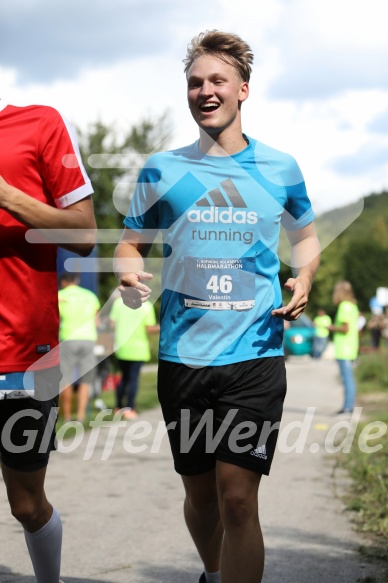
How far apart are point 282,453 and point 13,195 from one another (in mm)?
6338

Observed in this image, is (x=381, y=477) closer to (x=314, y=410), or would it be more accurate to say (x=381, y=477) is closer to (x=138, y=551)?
(x=138, y=551)

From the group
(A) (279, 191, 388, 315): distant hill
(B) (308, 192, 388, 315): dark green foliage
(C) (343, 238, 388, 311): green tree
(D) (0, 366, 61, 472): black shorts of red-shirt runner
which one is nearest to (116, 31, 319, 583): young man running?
(A) (279, 191, 388, 315): distant hill

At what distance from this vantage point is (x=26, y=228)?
141 inches

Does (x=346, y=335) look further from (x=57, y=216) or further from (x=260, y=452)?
(x=57, y=216)

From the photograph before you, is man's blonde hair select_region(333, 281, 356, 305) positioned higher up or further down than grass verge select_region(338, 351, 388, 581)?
higher up

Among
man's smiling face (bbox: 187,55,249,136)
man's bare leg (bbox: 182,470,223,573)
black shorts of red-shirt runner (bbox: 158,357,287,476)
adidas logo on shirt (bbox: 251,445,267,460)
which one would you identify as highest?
man's smiling face (bbox: 187,55,249,136)

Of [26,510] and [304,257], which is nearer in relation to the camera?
[26,510]

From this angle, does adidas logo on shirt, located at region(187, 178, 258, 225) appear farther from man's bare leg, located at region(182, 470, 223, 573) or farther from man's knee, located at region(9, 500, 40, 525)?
man's knee, located at region(9, 500, 40, 525)

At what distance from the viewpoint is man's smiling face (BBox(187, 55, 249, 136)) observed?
3.77 meters

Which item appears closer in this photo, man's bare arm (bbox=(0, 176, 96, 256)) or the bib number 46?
man's bare arm (bbox=(0, 176, 96, 256))

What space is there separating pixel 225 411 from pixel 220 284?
1.53ft

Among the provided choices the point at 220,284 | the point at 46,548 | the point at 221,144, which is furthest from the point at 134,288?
the point at 46,548

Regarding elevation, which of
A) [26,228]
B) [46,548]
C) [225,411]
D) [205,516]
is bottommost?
[46,548]

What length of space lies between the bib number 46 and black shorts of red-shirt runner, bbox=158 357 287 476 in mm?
280
